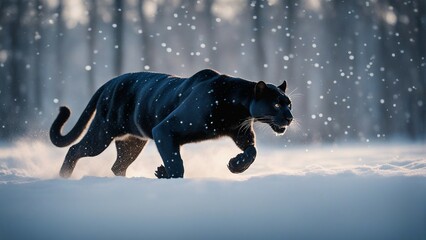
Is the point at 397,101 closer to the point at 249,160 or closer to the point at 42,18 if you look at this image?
the point at 42,18

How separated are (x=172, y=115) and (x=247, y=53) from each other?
24.3 feet

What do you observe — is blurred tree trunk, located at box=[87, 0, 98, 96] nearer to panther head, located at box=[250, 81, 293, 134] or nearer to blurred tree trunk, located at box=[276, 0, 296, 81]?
blurred tree trunk, located at box=[276, 0, 296, 81]

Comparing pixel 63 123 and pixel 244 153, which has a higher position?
pixel 63 123

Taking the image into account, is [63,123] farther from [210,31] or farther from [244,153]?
[210,31]

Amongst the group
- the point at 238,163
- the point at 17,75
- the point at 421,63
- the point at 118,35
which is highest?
the point at 118,35

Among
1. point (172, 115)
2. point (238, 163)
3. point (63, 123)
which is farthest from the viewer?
point (63, 123)

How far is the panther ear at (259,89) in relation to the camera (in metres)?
3.66

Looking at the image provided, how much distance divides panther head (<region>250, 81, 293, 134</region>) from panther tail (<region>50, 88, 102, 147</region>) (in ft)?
5.94

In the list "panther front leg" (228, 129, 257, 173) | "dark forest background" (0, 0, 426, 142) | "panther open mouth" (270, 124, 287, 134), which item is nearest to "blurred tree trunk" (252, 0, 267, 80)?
"dark forest background" (0, 0, 426, 142)

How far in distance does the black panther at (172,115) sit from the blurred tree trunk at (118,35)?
5.82 metres

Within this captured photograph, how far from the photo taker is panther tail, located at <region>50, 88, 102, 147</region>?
15.5 ft

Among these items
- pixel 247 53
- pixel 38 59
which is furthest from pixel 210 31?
pixel 38 59

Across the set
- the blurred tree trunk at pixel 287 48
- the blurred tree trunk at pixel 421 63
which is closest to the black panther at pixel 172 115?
the blurred tree trunk at pixel 287 48

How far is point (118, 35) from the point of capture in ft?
35.2
